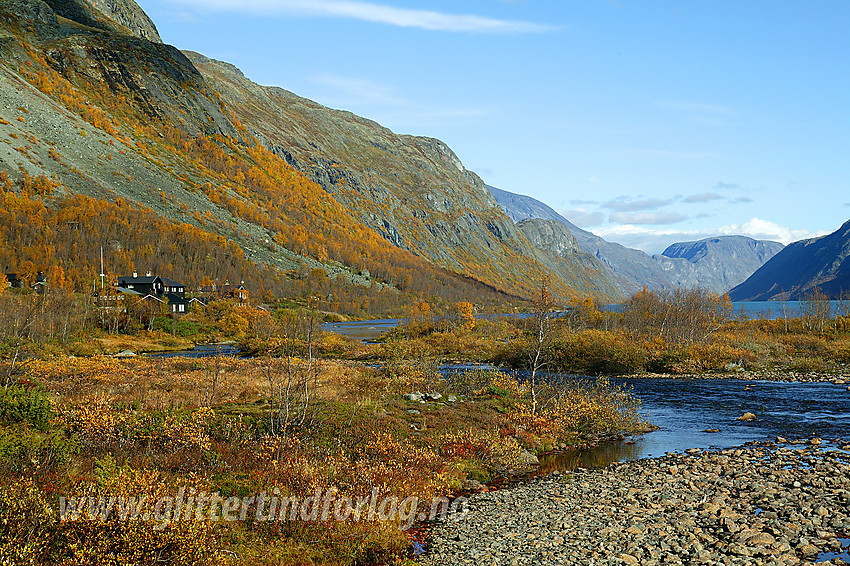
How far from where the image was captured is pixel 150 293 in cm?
10275

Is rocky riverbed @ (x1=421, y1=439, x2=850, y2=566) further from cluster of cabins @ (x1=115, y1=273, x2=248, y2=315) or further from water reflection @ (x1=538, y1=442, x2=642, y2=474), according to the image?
cluster of cabins @ (x1=115, y1=273, x2=248, y2=315)

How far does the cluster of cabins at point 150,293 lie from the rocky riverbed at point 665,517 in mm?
88854

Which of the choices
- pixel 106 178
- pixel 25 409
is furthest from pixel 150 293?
pixel 25 409

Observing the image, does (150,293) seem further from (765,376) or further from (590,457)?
(765,376)

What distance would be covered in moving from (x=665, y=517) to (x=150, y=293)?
105021 millimetres

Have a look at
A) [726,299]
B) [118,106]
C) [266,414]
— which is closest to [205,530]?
[266,414]

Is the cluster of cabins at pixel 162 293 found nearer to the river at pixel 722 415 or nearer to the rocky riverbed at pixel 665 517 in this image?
the river at pixel 722 415

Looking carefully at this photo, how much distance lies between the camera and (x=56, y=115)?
498 ft

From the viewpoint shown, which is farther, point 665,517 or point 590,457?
point 590,457

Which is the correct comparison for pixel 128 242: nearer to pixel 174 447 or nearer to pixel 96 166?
pixel 96 166

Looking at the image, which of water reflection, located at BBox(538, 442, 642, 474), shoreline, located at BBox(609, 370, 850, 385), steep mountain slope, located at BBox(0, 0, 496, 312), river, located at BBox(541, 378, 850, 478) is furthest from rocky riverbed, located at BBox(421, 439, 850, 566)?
steep mountain slope, located at BBox(0, 0, 496, 312)

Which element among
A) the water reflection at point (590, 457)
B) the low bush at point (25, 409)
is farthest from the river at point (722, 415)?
the low bush at point (25, 409)

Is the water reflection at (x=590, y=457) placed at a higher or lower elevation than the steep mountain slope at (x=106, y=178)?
lower

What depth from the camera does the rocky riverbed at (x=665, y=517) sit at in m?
13.8
